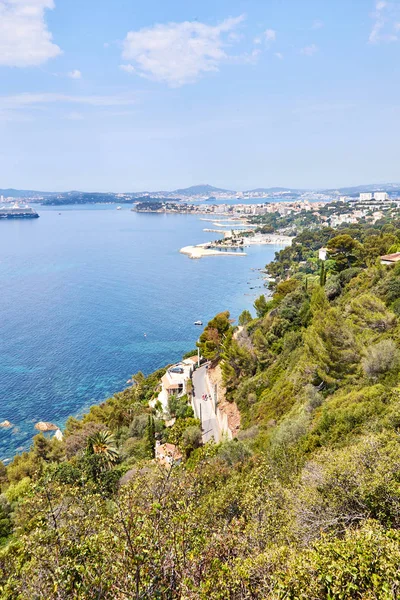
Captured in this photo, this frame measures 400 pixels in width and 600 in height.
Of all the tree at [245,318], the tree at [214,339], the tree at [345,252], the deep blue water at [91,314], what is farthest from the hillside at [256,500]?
the tree at [345,252]

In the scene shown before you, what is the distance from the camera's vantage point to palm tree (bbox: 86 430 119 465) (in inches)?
766

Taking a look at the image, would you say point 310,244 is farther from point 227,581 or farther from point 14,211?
point 14,211

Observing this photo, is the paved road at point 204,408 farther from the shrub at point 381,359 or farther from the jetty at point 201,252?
the jetty at point 201,252

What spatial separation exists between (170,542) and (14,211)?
679 ft

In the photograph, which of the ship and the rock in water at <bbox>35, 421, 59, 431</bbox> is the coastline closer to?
the rock in water at <bbox>35, 421, 59, 431</bbox>

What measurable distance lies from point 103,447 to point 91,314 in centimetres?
3391

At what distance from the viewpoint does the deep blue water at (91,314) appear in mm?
33094

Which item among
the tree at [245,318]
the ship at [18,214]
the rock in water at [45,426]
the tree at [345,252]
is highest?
the ship at [18,214]

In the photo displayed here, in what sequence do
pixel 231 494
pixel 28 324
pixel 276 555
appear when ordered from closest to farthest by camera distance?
pixel 276 555
pixel 231 494
pixel 28 324

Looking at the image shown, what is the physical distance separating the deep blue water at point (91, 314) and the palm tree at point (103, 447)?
31.5 ft

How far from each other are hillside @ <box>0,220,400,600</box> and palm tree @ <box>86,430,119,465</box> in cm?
6

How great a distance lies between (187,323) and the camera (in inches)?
1941

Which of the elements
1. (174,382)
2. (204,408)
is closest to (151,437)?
(204,408)

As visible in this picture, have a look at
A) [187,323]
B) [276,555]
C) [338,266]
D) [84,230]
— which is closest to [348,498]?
[276,555]
